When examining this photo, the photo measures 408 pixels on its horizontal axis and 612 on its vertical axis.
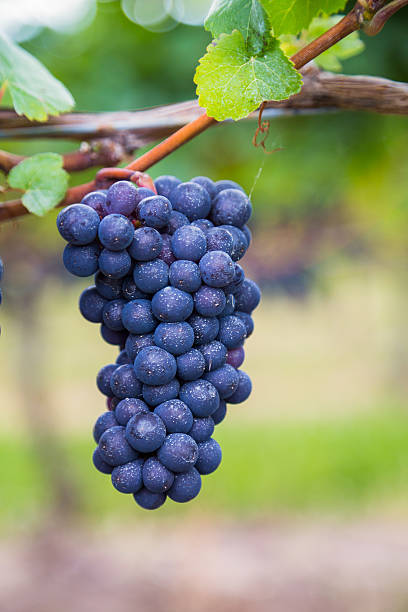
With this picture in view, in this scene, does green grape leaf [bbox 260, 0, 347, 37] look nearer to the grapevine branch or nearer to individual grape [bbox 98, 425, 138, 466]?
the grapevine branch

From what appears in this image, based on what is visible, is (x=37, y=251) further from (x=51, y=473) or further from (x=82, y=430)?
(x=82, y=430)

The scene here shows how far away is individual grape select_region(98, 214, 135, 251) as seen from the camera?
0.53 m

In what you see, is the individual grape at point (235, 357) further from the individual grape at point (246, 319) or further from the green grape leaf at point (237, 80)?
the green grape leaf at point (237, 80)

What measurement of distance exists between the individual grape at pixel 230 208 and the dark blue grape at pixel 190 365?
16 cm

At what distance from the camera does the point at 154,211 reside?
55 cm

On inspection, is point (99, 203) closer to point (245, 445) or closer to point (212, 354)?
point (212, 354)

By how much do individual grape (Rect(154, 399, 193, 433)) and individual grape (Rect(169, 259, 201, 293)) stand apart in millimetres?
121

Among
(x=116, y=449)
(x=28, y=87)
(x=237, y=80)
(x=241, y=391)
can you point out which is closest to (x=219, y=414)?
(x=241, y=391)

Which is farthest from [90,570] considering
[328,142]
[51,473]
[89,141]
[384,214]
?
[89,141]

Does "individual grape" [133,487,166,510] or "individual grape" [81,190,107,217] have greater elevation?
"individual grape" [81,190,107,217]

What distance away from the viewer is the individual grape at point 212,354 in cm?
59

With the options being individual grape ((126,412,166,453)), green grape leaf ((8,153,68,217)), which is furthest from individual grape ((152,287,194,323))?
green grape leaf ((8,153,68,217))

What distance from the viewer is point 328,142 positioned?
5.29 feet

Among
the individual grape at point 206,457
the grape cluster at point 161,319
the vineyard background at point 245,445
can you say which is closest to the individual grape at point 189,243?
the grape cluster at point 161,319
